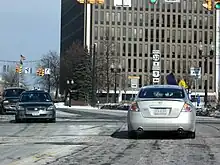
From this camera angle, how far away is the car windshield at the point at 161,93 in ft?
52.3

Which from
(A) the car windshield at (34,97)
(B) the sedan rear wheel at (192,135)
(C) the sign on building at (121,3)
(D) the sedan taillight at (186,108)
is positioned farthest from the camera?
(C) the sign on building at (121,3)

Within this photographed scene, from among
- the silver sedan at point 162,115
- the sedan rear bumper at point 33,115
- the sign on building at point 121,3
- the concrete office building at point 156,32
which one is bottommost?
the sedan rear bumper at point 33,115

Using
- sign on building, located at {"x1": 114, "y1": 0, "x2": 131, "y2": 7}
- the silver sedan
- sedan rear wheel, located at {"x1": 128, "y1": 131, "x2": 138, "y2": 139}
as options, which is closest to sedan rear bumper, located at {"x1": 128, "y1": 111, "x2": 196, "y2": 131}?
the silver sedan

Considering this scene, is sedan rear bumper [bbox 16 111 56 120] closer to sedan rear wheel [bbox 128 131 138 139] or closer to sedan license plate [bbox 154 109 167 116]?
sedan rear wheel [bbox 128 131 138 139]

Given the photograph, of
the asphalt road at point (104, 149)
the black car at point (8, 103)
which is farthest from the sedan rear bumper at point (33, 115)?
the black car at point (8, 103)

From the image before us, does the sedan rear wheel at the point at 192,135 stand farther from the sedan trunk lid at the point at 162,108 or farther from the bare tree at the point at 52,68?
the bare tree at the point at 52,68

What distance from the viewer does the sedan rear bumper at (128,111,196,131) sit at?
50.0ft

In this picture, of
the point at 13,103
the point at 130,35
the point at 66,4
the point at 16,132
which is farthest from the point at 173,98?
the point at 66,4

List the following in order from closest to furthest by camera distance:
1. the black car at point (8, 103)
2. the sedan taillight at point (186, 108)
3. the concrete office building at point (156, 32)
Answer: the sedan taillight at point (186, 108) → the black car at point (8, 103) → the concrete office building at point (156, 32)

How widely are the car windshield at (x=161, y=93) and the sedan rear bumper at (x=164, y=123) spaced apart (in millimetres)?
788

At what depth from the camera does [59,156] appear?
467 inches

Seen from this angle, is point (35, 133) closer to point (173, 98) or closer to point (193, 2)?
point (173, 98)

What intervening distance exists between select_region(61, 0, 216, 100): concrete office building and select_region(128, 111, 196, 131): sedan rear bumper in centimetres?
11168

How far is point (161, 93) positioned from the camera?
52.6ft
